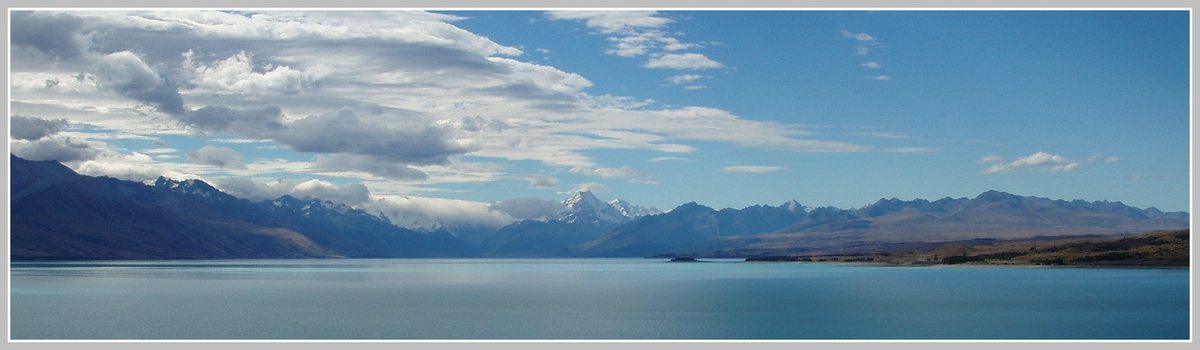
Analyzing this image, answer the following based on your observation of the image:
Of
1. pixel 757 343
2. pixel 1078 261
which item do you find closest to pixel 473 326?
pixel 757 343

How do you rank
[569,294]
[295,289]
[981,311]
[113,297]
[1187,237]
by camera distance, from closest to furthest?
[981,311] < [113,297] < [569,294] < [295,289] < [1187,237]

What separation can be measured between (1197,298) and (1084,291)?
36255 millimetres

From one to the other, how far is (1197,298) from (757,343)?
28.7 m

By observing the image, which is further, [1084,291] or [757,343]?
[1084,291]

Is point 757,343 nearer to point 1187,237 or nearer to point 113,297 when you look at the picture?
point 113,297

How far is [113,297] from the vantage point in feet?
293

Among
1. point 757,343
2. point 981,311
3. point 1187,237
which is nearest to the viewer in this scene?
point 757,343

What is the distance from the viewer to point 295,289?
108188mm

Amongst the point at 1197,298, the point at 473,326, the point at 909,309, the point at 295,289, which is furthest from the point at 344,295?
the point at 1197,298

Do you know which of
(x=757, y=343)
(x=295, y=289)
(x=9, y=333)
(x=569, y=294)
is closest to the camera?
(x=757, y=343)

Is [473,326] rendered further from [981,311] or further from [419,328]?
[981,311]

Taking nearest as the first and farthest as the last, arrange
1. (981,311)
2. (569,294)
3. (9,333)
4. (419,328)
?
(9,333) → (419,328) → (981,311) → (569,294)

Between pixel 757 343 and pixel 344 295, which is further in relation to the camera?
pixel 344 295

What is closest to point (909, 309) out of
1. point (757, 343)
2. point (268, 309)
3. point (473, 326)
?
point (757, 343)
